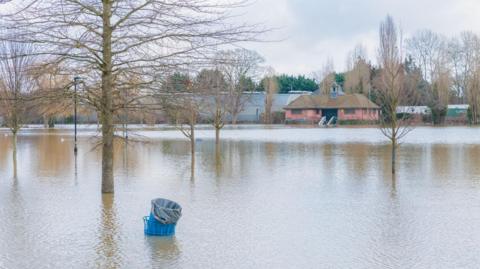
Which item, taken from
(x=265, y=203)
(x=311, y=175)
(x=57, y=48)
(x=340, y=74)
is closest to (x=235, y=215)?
(x=265, y=203)

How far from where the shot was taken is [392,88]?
2255 centimetres

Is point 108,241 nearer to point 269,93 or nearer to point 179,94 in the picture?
point 179,94

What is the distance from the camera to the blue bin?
1081 cm

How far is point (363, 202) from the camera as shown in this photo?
14625 millimetres

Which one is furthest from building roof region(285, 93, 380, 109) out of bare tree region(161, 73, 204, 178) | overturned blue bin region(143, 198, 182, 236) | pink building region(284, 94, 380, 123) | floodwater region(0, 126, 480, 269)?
overturned blue bin region(143, 198, 182, 236)

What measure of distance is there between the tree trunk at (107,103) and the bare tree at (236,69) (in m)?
2.74

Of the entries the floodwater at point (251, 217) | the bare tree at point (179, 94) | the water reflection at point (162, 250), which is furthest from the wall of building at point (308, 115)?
the water reflection at point (162, 250)

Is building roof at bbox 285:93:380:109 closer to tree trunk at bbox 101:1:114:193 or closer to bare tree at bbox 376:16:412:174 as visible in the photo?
bare tree at bbox 376:16:412:174

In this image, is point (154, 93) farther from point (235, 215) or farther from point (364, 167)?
point (364, 167)

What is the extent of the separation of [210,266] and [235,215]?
12.7ft

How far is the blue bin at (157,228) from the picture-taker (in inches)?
426

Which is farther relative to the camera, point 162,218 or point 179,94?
point 179,94

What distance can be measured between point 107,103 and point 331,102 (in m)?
75.3

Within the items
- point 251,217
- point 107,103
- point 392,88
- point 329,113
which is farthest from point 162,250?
point 329,113
